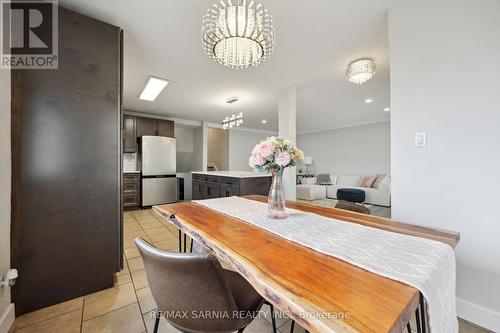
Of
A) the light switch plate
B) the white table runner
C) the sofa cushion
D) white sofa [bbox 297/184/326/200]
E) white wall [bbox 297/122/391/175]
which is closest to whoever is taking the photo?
the white table runner

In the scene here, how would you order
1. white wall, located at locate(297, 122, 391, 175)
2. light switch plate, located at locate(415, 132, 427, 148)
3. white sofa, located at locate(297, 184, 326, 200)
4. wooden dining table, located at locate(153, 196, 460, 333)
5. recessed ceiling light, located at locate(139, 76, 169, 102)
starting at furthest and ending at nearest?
1. white wall, located at locate(297, 122, 391, 175)
2. white sofa, located at locate(297, 184, 326, 200)
3. recessed ceiling light, located at locate(139, 76, 169, 102)
4. light switch plate, located at locate(415, 132, 427, 148)
5. wooden dining table, located at locate(153, 196, 460, 333)

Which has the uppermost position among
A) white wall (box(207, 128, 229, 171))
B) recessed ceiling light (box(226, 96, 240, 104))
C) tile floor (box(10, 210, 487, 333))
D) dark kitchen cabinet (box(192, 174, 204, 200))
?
recessed ceiling light (box(226, 96, 240, 104))

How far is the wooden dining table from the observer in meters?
0.44

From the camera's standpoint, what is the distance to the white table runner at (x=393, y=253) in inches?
23.3

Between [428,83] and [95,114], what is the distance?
2575 mm

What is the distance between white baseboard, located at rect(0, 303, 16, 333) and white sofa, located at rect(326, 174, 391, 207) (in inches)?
240

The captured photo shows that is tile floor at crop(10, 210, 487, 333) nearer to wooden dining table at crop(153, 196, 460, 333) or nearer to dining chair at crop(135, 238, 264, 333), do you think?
dining chair at crop(135, 238, 264, 333)

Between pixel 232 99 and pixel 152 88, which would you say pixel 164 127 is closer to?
pixel 152 88

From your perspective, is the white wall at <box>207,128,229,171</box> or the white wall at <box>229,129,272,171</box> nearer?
the white wall at <box>229,129,272,171</box>

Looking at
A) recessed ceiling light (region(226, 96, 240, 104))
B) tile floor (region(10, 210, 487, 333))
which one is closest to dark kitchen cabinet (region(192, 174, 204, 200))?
recessed ceiling light (region(226, 96, 240, 104))

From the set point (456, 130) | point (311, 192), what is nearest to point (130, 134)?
point (311, 192)

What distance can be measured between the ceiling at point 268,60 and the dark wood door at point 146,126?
29cm

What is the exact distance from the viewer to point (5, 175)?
1236 mm

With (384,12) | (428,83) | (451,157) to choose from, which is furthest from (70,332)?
(384,12)
